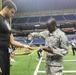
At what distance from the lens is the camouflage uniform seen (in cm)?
445

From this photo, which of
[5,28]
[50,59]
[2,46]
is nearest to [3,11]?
[5,28]

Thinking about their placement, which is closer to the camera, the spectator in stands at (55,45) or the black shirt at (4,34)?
the black shirt at (4,34)

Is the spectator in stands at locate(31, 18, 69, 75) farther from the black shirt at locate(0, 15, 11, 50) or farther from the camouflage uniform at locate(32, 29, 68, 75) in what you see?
the black shirt at locate(0, 15, 11, 50)

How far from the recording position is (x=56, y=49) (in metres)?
4.45

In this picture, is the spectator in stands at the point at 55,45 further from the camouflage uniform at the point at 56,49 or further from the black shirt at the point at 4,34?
the black shirt at the point at 4,34

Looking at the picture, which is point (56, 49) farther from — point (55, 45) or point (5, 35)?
point (5, 35)

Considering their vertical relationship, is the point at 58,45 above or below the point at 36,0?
below

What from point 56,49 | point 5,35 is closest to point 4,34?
point 5,35

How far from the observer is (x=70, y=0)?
46688 millimetres

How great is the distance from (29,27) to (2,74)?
42.3 metres

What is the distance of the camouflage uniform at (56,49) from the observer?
445 cm

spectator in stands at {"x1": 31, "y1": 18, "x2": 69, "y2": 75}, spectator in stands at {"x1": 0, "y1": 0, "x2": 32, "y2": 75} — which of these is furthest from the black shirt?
spectator in stands at {"x1": 31, "y1": 18, "x2": 69, "y2": 75}

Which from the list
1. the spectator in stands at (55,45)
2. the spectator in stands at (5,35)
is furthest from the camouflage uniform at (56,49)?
the spectator in stands at (5,35)

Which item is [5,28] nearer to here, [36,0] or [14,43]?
[14,43]
